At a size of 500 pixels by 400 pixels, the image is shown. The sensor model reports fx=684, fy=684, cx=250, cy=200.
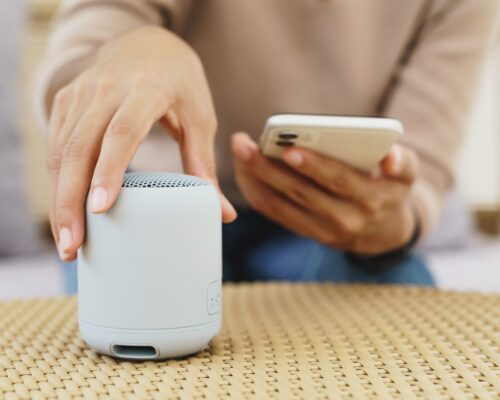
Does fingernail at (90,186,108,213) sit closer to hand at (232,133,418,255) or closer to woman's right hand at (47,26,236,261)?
woman's right hand at (47,26,236,261)

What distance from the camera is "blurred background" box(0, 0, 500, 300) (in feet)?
4.18

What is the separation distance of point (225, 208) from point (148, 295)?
10cm

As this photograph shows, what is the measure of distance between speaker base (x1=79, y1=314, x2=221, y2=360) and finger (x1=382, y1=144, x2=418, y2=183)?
0.30m

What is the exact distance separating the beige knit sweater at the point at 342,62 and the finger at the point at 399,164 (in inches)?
8.4

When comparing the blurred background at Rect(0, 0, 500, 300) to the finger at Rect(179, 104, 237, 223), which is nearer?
the finger at Rect(179, 104, 237, 223)

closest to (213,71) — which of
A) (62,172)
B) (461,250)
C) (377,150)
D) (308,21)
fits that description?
(308,21)

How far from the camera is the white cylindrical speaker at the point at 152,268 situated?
0.46m

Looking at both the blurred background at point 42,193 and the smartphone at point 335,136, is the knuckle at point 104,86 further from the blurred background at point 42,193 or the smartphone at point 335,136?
the blurred background at point 42,193

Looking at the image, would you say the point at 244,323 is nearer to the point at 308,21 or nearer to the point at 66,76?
the point at 66,76

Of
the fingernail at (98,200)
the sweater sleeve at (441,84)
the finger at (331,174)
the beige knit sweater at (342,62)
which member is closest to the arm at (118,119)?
the fingernail at (98,200)

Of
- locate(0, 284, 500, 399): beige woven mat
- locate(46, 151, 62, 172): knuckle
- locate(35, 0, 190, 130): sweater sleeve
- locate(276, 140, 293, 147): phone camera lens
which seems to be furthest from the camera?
locate(35, 0, 190, 130): sweater sleeve

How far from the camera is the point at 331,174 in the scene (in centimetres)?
71

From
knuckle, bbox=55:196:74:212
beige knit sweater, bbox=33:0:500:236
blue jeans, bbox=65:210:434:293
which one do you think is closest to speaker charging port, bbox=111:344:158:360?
knuckle, bbox=55:196:74:212

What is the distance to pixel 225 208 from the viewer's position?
0.53 metres
